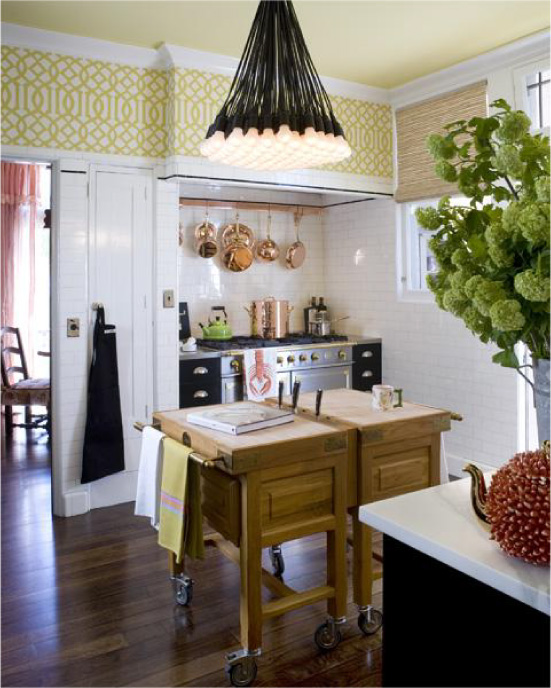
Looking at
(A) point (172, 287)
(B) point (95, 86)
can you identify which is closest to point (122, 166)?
(B) point (95, 86)

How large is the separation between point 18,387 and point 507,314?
5.85m

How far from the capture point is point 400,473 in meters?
3.04

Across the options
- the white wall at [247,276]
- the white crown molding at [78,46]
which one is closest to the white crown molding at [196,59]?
the white crown molding at [78,46]

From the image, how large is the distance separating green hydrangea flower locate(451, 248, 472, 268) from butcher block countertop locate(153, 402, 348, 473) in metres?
1.41

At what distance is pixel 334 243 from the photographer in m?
6.25

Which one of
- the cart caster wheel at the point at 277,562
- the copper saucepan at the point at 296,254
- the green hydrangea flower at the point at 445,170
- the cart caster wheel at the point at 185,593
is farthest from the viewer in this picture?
the copper saucepan at the point at 296,254

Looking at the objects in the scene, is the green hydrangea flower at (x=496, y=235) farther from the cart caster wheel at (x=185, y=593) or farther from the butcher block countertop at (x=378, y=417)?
the cart caster wheel at (x=185, y=593)

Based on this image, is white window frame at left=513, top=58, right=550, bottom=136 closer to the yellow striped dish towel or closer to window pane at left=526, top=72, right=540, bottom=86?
window pane at left=526, top=72, right=540, bottom=86

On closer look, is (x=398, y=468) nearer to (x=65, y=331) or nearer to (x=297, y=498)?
(x=297, y=498)

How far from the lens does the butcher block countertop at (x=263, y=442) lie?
2.53 m

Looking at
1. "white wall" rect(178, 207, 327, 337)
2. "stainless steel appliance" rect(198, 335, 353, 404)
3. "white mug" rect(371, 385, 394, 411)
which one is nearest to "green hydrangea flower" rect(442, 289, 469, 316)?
"white mug" rect(371, 385, 394, 411)

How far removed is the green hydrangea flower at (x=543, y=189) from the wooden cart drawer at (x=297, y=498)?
1.78 m

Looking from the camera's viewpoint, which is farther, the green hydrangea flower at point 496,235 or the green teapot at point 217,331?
the green teapot at point 217,331

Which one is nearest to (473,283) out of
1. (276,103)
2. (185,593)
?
(276,103)
